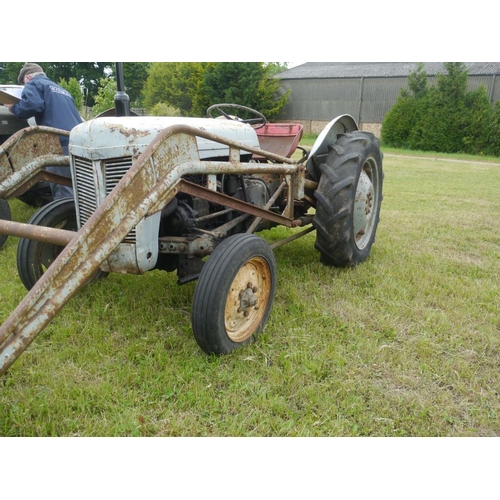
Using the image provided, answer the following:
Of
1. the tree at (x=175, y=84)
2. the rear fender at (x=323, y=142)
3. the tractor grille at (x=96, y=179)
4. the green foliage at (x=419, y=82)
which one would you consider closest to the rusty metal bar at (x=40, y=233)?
the tractor grille at (x=96, y=179)

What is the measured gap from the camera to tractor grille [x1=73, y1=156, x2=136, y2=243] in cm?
249

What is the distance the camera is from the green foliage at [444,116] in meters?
20.3

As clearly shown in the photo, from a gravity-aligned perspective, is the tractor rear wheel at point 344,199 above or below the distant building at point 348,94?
below

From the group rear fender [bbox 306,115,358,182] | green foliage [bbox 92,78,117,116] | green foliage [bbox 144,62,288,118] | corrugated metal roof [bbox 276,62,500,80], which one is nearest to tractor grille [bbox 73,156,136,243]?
rear fender [bbox 306,115,358,182]

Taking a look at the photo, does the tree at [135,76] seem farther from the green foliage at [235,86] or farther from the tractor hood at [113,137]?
the tractor hood at [113,137]

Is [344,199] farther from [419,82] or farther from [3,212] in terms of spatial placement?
[419,82]

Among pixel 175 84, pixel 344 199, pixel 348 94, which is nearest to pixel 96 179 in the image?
pixel 344 199

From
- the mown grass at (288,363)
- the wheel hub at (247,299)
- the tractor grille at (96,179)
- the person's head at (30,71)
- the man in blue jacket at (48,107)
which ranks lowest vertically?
the mown grass at (288,363)

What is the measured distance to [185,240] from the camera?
2773 millimetres

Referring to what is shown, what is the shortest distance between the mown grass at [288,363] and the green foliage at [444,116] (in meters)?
18.8

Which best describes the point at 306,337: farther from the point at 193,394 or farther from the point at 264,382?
the point at 193,394

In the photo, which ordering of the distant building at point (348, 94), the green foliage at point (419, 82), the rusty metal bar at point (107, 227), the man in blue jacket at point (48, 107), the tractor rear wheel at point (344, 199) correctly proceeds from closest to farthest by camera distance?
the rusty metal bar at point (107, 227) < the tractor rear wheel at point (344, 199) < the man in blue jacket at point (48, 107) < the green foliage at point (419, 82) < the distant building at point (348, 94)

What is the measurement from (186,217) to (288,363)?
1066 millimetres

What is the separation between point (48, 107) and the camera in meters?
4.88
